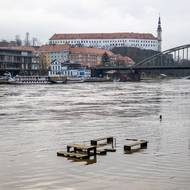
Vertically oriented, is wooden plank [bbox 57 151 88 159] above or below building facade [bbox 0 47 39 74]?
below

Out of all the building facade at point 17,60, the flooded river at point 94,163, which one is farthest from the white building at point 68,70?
the flooded river at point 94,163

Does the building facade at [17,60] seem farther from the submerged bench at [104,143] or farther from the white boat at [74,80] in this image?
the submerged bench at [104,143]

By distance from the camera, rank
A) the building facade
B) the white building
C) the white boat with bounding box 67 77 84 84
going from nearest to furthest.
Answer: the white boat with bounding box 67 77 84 84 < the building facade < the white building

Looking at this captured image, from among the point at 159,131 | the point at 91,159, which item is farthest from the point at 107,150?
the point at 159,131

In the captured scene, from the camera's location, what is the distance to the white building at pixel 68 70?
183 metres

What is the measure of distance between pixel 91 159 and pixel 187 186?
512 cm

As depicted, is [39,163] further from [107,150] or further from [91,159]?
[107,150]

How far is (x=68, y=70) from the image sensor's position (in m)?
187

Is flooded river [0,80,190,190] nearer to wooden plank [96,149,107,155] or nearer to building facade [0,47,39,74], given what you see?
wooden plank [96,149,107,155]

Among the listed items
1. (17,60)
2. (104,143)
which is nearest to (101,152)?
(104,143)

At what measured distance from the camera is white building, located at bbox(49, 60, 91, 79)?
600 feet

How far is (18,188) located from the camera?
1588cm

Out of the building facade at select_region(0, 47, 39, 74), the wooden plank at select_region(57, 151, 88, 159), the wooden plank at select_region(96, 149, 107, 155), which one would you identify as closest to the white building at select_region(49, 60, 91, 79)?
the building facade at select_region(0, 47, 39, 74)

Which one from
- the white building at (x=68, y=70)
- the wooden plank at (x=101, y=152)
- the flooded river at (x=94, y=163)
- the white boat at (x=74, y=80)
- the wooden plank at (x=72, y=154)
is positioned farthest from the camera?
the white building at (x=68, y=70)
